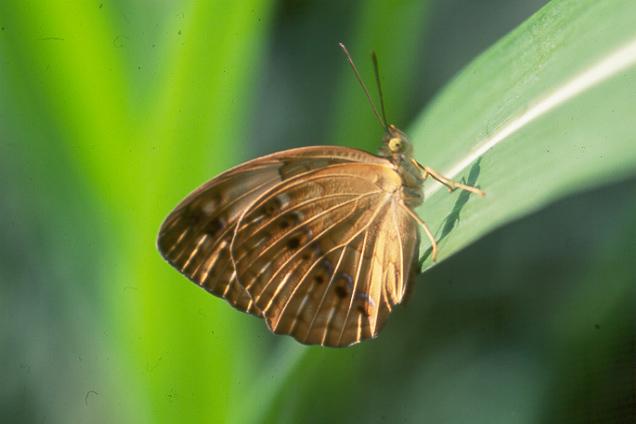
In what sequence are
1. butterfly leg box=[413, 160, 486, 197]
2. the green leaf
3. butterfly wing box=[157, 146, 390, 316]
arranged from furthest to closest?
butterfly wing box=[157, 146, 390, 316] → butterfly leg box=[413, 160, 486, 197] → the green leaf

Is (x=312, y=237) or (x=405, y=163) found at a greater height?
(x=405, y=163)

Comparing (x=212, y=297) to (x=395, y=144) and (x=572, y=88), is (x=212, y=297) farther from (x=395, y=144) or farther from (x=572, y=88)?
(x=572, y=88)

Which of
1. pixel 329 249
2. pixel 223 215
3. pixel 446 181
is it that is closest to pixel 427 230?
pixel 446 181

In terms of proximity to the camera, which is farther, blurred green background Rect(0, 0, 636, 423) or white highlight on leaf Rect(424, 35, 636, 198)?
blurred green background Rect(0, 0, 636, 423)

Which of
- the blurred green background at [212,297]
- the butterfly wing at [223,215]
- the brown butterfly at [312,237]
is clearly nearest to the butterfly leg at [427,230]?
the brown butterfly at [312,237]

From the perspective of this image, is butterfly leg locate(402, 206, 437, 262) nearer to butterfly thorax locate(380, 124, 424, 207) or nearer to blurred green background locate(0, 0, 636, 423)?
butterfly thorax locate(380, 124, 424, 207)

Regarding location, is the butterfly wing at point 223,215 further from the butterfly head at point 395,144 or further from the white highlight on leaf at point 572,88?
the white highlight on leaf at point 572,88

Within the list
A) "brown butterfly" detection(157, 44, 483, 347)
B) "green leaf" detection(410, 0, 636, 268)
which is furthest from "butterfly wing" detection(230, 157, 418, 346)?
"green leaf" detection(410, 0, 636, 268)
